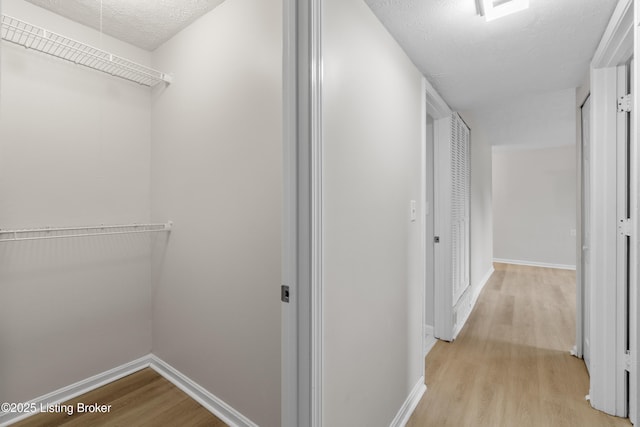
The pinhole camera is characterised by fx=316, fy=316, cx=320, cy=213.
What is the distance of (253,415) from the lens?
1.75 meters

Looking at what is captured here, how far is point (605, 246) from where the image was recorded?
1899 mm

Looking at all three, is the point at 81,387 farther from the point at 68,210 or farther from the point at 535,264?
the point at 535,264

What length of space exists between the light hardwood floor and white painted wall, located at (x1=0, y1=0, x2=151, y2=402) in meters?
2.19

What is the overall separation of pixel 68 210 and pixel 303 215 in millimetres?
1805

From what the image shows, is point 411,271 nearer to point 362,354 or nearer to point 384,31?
point 362,354

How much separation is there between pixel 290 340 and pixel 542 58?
2.30m

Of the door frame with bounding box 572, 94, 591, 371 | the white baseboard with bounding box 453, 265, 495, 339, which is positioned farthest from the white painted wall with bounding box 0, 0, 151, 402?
the door frame with bounding box 572, 94, 591, 371

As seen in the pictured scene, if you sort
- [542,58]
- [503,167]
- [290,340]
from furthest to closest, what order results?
[503,167], [542,58], [290,340]

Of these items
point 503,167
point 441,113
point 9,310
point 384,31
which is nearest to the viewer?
point 384,31

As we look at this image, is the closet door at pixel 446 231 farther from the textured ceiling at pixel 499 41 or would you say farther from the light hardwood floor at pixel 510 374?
the textured ceiling at pixel 499 41

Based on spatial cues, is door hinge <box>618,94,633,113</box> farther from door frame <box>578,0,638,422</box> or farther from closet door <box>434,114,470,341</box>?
closet door <box>434,114,470,341</box>

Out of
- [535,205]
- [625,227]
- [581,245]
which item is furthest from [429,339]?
[535,205]

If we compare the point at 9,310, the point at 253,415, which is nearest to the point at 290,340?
the point at 253,415

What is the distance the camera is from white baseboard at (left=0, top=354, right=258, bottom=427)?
1835mm
